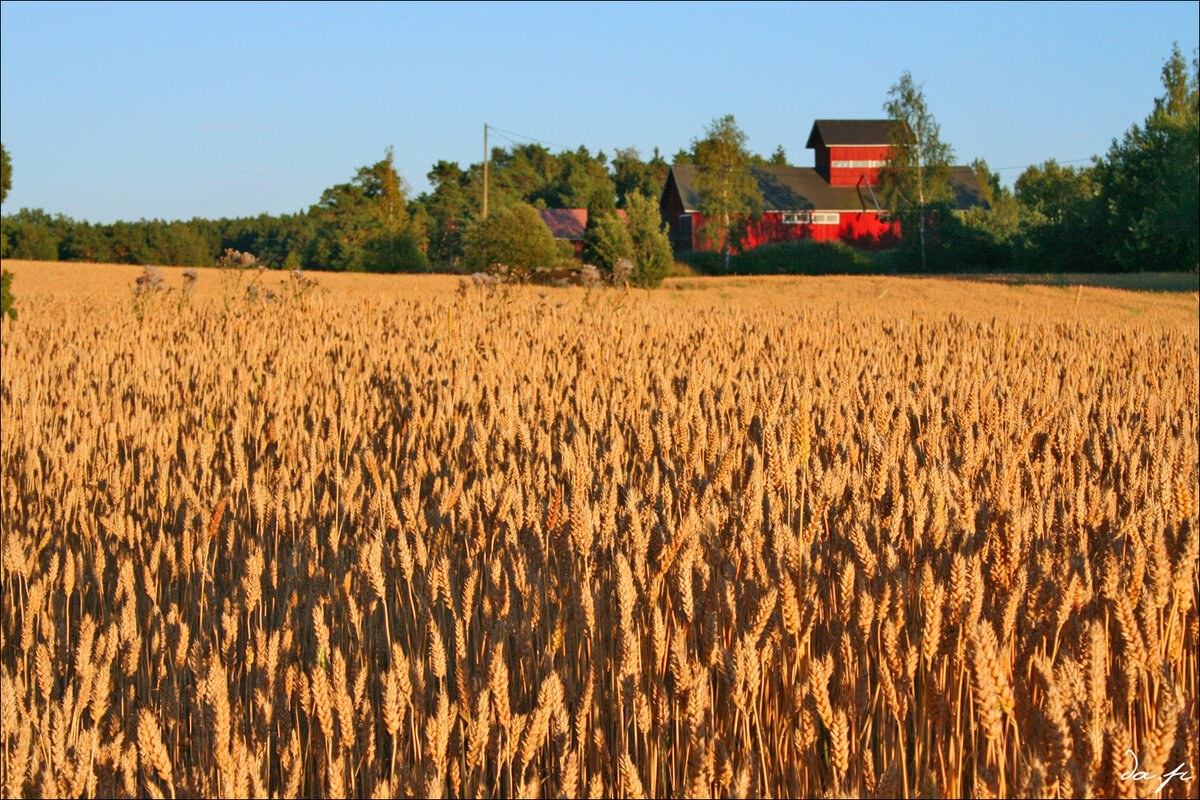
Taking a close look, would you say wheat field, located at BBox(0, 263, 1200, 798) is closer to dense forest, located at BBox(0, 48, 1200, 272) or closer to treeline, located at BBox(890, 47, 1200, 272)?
dense forest, located at BBox(0, 48, 1200, 272)

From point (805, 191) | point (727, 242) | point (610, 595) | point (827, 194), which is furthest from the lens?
point (827, 194)

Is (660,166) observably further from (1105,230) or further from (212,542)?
(212,542)

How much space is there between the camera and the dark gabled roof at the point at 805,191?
47.8 metres

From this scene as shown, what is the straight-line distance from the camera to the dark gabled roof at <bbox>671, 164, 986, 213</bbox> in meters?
47.8

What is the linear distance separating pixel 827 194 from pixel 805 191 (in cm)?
114

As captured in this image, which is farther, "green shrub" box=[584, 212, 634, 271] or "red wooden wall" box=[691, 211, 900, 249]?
"red wooden wall" box=[691, 211, 900, 249]

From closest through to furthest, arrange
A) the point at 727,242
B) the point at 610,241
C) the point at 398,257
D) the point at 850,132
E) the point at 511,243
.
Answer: the point at 610,241
the point at 511,243
the point at 727,242
the point at 398,257
the point at 850,132

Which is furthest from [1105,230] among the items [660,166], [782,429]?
[660,166]

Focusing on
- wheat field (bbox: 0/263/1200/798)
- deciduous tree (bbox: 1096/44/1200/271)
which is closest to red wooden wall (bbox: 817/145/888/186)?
deciduous tree (bbox: 1096/44/1200/271)

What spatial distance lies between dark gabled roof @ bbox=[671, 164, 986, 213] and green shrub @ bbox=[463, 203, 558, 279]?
17.6 m

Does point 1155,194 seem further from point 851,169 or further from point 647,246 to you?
point 851,169

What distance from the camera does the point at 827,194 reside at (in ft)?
161

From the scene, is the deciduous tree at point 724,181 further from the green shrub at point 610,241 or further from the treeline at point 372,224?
the green shrub at point 610,241

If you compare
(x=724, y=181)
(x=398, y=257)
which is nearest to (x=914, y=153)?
(x=724, y=181)
